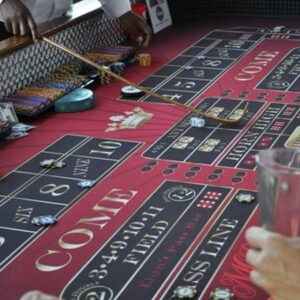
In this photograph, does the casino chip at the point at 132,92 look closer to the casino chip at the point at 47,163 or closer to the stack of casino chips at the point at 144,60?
the stack of casino chips at the point at 144,60

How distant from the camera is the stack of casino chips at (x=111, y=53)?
3123 millimetres

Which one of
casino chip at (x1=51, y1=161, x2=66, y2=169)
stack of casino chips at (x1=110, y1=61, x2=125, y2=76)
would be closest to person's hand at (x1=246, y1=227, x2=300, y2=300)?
casino chip at (x1=51, y1=161, x2=66, y2=169)

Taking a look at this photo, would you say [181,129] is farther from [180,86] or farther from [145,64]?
[145,64]

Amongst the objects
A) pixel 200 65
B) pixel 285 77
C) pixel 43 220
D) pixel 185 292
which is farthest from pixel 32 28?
pixel 185 292

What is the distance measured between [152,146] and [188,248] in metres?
0.68

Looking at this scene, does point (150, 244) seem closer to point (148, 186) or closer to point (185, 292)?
point (185, 292)

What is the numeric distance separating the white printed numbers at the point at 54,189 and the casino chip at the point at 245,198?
19.1 inches

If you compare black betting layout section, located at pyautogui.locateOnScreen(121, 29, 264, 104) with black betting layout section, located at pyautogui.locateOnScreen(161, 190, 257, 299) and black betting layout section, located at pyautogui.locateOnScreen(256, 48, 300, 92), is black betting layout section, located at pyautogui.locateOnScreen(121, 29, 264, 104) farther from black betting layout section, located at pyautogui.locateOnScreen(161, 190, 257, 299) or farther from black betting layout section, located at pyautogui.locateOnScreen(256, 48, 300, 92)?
black betting layout section, located at pyautogui.locateOnScreen(161, 190, 257, 299)

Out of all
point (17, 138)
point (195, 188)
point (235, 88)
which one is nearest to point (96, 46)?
point (235, 88)

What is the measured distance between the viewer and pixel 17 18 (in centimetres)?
278

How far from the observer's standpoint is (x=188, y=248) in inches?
65.1

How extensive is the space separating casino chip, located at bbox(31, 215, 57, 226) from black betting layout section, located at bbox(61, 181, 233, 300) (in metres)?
0.19

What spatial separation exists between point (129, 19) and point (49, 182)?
144 cm

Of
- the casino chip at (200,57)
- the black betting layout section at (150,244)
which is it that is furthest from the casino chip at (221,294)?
the casino chip at (200,57)
